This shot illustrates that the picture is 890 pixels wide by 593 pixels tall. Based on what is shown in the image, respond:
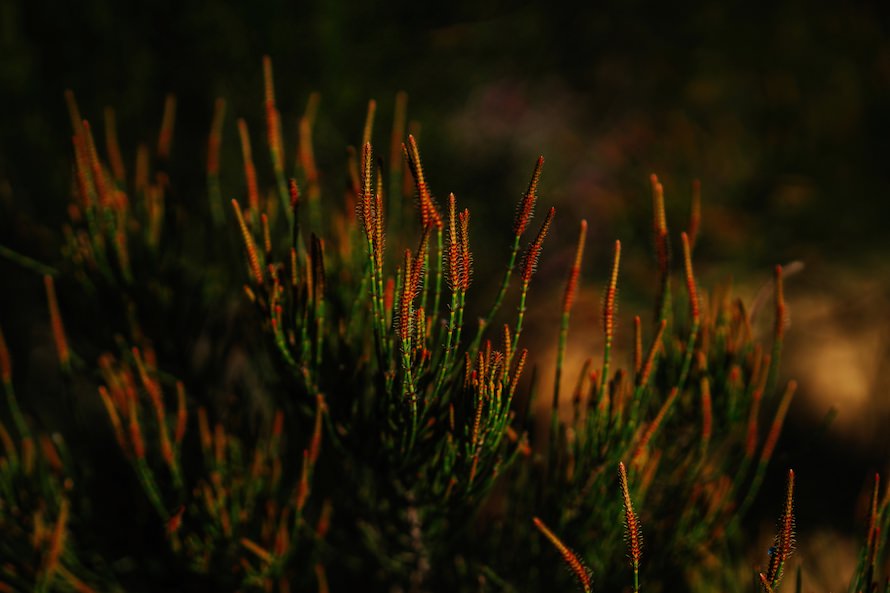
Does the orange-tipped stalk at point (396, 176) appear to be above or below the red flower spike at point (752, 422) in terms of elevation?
above

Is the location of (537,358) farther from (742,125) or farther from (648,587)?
(648,587)

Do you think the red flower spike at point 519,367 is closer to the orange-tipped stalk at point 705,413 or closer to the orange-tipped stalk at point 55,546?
the orange-tipped stalk at point 705,413

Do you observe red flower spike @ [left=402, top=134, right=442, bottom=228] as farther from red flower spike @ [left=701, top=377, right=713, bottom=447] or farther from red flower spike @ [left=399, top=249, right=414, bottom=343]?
red flower spike @ [left=701, top=377, right=713, bottom=447]

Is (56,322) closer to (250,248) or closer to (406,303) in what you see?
(250,248)

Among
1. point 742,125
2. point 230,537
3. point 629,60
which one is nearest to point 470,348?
point 230,537

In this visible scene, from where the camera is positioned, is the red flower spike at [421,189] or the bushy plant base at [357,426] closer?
the red flower spike at [421,189]

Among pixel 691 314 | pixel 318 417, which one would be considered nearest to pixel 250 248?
pixel 318 417

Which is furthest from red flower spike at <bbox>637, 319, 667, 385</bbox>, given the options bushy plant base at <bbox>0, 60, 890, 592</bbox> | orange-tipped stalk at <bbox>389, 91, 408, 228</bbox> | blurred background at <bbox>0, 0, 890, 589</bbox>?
blurred background at <bbox>0, 0, 890, 589</bbox>

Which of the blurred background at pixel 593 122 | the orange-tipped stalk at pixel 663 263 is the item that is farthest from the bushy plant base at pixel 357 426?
the blurred background at pixel 593 122
